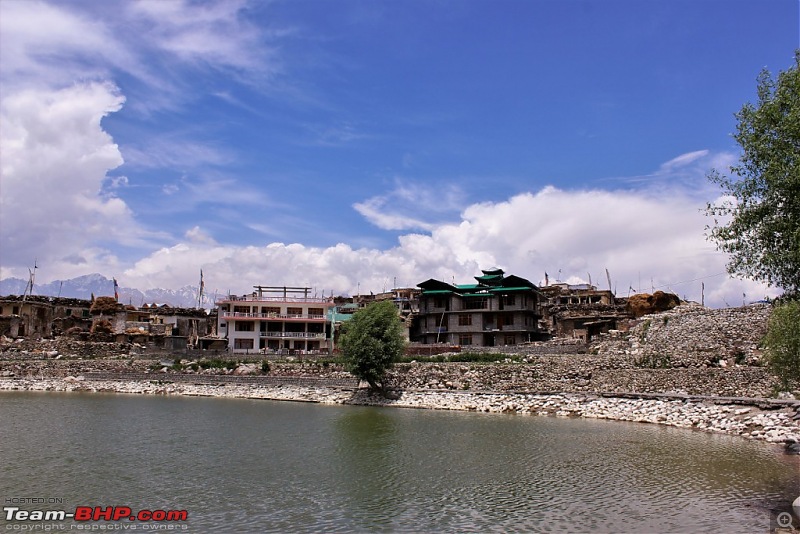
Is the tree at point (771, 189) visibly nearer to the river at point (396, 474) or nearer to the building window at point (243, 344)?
the river at point (396, 474)

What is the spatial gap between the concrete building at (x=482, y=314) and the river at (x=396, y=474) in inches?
1815

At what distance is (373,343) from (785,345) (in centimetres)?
3355

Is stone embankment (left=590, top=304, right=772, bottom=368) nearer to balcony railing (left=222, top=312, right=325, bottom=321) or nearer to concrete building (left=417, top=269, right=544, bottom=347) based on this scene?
concrete building (left=417, top=269, right=544, bottom=347)

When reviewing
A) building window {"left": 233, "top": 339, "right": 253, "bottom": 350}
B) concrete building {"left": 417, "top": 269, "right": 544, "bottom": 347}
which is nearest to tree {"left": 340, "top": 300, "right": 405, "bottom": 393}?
concrete building {"left": 417, "top": 269, "right": 544, "bottom": 347}

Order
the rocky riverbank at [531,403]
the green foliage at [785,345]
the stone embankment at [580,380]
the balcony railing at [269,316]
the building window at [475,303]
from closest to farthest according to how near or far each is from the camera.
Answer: the green foliage at [785,345]
the rocky riverbank at [531,403]
the stone embankment at [580,380]
the building window at [475,303]
the balcony railing at [269,316]

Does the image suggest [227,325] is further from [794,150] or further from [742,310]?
[794,150]

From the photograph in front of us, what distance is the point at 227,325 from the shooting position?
9162 cm

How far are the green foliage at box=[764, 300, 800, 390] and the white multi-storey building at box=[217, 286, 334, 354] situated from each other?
66.3m

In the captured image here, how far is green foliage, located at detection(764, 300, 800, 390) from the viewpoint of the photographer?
96.5 feet

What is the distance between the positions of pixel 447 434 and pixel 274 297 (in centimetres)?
6394

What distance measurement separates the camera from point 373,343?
55812 millimetres

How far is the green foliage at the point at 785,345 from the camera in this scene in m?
29.4

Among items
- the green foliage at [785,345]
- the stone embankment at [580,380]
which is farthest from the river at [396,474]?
the green foliage at [785,345]

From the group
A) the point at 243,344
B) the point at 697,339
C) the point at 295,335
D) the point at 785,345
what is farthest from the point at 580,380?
the point at 243,344
